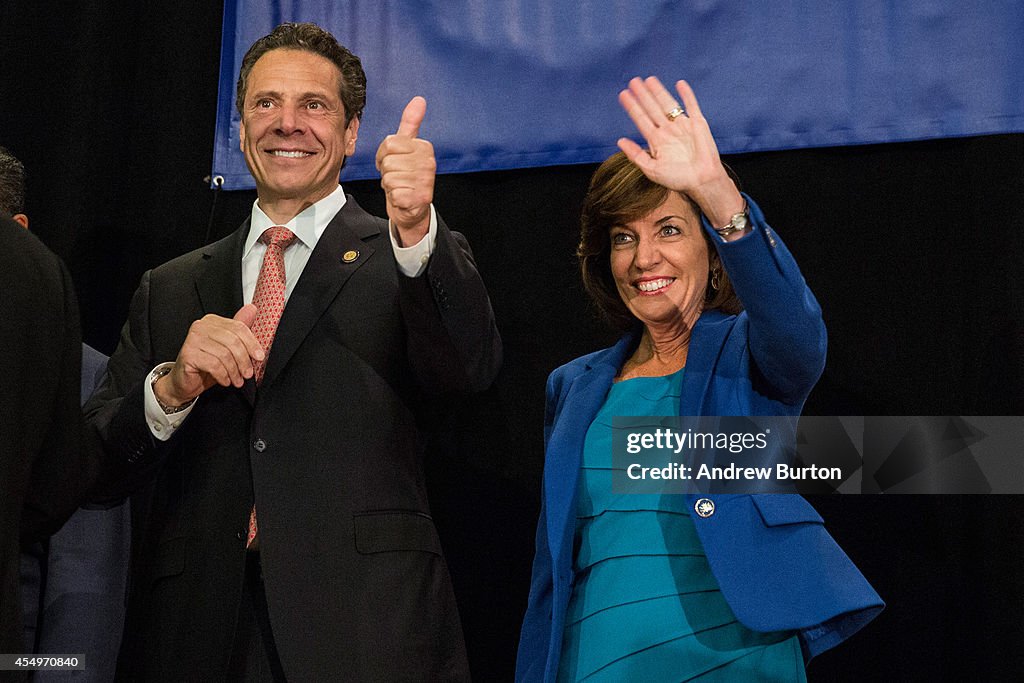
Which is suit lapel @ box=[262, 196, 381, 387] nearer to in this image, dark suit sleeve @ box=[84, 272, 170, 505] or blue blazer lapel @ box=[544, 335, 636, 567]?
dark suit sleeve @ box=[84, 272, 170, 505]

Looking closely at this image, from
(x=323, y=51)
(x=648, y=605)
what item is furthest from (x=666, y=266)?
(x=323, y=51)

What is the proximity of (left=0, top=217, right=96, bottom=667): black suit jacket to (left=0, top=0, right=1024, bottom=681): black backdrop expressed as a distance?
3.94ft

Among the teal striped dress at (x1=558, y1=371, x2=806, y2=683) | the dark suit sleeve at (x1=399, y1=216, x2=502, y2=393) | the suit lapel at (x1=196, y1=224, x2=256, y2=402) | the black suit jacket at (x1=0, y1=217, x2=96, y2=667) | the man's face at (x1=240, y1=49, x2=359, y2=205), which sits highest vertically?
the man's face at (x1=240, y1=49, x2=359, y2=205)

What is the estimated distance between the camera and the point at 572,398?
2021 mm

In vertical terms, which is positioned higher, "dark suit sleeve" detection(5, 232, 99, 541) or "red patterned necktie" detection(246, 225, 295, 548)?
"red patterned necktie" detection(246, 225, 295, 548)

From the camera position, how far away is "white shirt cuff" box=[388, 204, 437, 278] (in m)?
1.82

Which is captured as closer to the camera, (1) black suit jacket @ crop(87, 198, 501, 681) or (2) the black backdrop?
(1) black suit jacket @ crop(87, 198, 501, 681)

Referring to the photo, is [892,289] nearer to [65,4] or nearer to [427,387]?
[427,387]

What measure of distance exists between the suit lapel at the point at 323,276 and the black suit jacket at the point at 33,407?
422mm

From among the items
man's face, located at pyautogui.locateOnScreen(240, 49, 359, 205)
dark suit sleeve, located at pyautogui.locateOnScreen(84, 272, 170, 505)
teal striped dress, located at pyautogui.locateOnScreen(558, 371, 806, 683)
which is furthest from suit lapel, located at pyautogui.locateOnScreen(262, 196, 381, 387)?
teal striped dress, located at pyautogui.locateOnScreen(558, 371, 806, 683)

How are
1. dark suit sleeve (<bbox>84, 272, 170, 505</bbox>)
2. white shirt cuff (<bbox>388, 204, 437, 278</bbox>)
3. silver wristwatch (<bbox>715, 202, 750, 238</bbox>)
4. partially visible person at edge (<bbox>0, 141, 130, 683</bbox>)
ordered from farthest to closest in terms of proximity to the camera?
1. partially visible person at edge (<bbox>0, 141, 130, 683</bbox>)
2. dark suit sleeve (<bbox>84, 272, 170, 505</bbox>)
3. white shirt cuff (<bbox>388, 204, 437, 278</bbox>)
4. silver wristwatch (<bbox>715, 202, 750, 238</bbox>)

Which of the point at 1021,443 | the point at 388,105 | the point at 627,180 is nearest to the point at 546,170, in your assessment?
the point at 388,105

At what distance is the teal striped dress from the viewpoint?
5.65 feet

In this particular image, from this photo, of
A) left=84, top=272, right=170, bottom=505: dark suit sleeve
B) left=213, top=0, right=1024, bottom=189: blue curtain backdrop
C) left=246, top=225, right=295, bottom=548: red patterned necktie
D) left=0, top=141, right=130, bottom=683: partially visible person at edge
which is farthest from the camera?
left=213, top=0, right=1024, bottom=189: blue curtain backdrop
